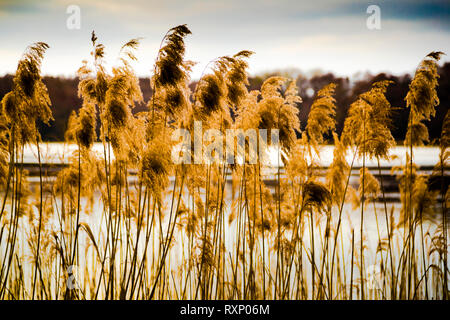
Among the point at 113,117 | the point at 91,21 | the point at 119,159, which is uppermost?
the point at 91,21

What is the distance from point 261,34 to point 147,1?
4.28ft

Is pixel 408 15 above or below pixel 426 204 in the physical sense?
above

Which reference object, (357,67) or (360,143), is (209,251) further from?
(357,67)

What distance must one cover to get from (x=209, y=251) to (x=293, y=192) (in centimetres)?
99

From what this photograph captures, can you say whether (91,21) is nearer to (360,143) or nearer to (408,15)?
(360,143)

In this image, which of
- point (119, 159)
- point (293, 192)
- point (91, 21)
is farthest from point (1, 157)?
point (293, 192)

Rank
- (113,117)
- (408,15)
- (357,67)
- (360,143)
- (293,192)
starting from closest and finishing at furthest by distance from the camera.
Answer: (113,117), (360,143), (293,192), (408,15), (357,67)

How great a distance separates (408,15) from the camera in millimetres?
3799

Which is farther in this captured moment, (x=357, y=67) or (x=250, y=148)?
(x=357, y=67)

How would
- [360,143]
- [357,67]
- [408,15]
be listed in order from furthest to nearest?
[357,67] < [408,15] < [360,143]

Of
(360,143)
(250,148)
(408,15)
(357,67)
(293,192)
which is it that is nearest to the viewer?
(250,148)

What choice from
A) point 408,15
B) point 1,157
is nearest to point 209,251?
point 1,157

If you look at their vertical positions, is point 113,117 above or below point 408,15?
below

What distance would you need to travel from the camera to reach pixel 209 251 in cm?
290
